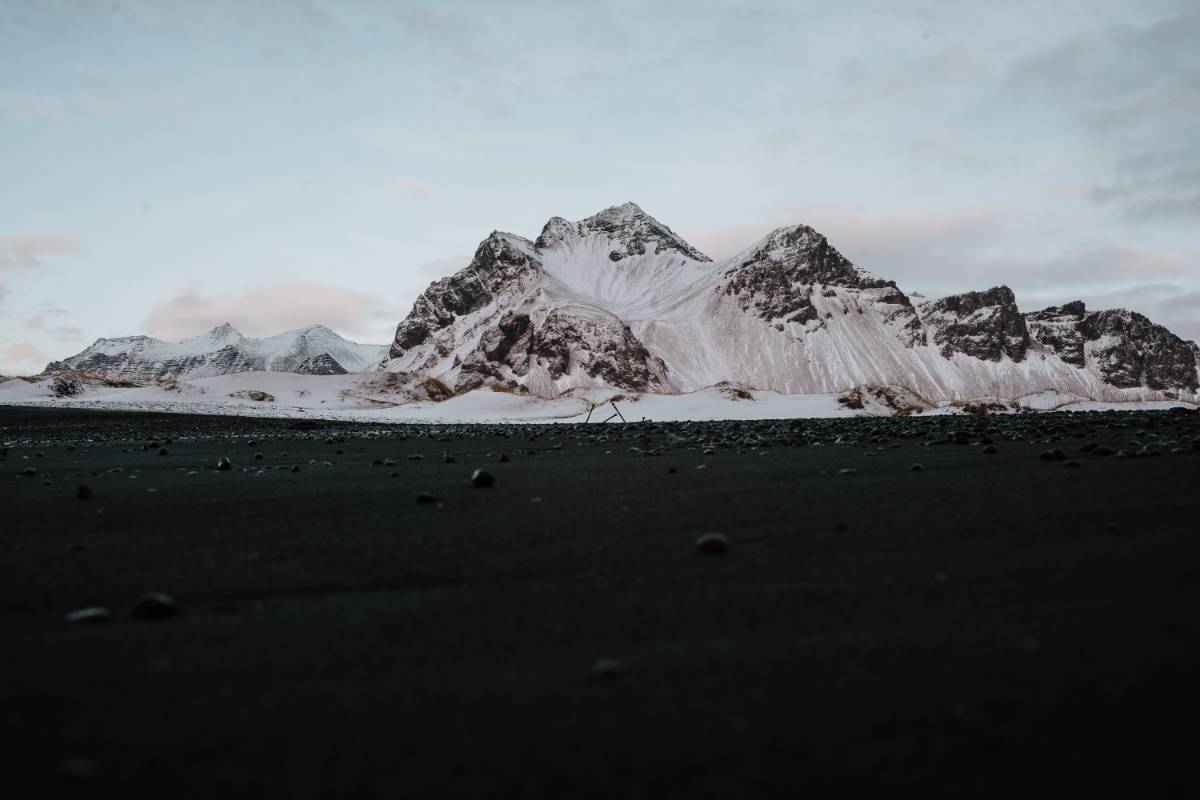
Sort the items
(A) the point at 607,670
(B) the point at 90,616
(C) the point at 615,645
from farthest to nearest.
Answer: (B) the point at 90,616 < (C) the point at 615,645 < (A) the point at 607,670

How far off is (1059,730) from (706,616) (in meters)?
1.32

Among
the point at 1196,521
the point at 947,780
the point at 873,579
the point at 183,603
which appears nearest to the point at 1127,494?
the point at 1196,521

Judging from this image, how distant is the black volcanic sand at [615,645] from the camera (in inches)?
75.4

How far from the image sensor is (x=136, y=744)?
2.06 m

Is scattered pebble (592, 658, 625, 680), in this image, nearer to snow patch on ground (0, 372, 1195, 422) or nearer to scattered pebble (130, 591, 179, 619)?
scattered pebble (130, 591, 179, 619)

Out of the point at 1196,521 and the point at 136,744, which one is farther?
the point at 1196,521

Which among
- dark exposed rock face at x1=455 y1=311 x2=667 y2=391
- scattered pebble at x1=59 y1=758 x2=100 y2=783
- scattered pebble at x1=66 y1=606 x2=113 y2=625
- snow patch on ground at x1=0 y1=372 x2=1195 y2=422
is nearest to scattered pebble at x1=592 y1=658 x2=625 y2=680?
scattered pebble at x1=59 y1=758 x2=100 y2=783

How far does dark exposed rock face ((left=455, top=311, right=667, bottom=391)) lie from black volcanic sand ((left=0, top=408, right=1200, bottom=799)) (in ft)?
420

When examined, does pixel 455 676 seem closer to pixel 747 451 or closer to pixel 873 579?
pixel 873 579

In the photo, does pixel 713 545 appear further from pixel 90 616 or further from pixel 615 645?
pixel 90 616

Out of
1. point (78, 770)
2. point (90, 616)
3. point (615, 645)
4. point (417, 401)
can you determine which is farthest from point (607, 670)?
point (417, 401)

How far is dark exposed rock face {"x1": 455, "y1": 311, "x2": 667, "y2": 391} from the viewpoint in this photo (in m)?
145

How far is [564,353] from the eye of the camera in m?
156

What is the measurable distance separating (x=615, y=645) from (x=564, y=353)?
506ft
